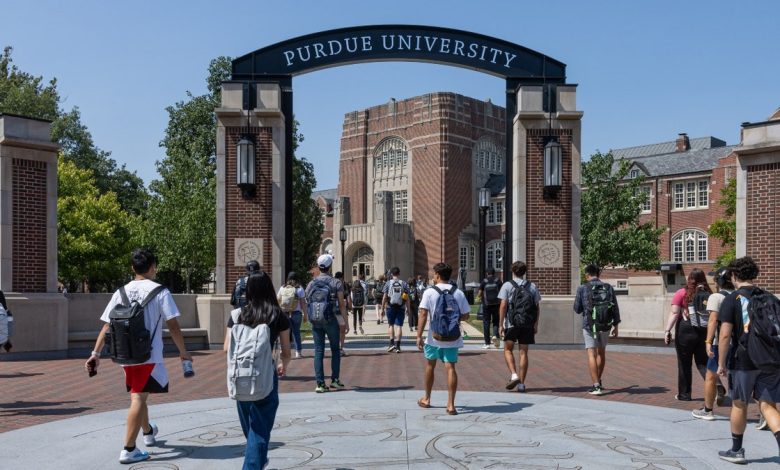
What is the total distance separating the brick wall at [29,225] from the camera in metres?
13.7

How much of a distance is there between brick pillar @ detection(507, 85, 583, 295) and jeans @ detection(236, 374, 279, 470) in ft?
37.2

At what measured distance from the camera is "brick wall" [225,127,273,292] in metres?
15.4

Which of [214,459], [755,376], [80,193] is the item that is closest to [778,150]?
[755,376]

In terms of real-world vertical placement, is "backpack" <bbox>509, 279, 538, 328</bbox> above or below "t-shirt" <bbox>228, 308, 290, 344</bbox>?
below

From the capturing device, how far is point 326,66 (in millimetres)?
16172

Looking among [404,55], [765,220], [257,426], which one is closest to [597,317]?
[257,426]

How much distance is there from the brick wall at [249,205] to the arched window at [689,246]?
144 ft

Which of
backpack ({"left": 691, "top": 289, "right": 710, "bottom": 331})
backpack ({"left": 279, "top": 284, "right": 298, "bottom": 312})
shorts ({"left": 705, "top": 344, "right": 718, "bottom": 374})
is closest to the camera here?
shorts ({"left": 705, "top": 344, "right": 718, "bottom": 374})

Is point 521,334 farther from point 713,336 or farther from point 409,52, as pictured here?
point 409,52

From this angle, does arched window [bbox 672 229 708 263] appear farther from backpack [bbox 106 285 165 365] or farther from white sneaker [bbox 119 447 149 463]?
backpack [bbox 106 285 165 365]

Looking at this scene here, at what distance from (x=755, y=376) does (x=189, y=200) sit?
3121cm

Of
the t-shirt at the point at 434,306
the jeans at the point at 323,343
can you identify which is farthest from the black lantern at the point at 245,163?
the t-shirt at the point at 434,306

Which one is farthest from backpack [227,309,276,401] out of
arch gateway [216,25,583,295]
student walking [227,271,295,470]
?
arch gateway [216,25,583,295]

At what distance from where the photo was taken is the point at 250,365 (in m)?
4.80
